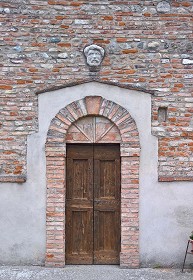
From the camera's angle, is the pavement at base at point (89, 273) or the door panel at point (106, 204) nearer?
the pavement at base at point (89, 273)

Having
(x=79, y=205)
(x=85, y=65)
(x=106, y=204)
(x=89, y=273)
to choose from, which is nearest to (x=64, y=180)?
(x=79, y=205)

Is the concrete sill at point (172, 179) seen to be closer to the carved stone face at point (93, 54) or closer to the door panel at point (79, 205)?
the door panel at point (79, 205)

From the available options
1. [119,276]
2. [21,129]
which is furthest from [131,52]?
[119,276]

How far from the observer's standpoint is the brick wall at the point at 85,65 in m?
6.87

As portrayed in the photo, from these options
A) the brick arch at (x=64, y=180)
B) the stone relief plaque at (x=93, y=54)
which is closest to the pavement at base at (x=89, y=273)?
the brick arch at (x=64, y=180)

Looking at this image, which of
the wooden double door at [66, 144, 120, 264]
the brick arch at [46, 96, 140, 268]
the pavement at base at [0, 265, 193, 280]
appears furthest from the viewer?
the wooden double door at [66, 144, 120, 264]

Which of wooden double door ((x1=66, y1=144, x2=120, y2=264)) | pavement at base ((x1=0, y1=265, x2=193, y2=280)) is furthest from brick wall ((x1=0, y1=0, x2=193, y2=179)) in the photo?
pavement at base ((x1=0, y1=265, x2=193, y2=280))

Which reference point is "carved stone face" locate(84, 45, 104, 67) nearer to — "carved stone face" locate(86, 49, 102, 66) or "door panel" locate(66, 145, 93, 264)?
"carved stone face" locate(86, 49, 102, 66)

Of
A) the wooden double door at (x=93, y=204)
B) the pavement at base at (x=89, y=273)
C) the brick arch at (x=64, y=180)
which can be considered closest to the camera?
the pavement at base at (x=89, y=273)

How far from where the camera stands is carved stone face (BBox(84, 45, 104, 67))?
680 cm

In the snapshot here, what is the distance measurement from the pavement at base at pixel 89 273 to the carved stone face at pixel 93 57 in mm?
3206

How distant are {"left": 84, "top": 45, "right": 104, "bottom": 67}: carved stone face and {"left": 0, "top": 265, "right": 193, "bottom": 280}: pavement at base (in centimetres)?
319

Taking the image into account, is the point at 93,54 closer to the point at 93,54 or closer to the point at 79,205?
the point at 93,54

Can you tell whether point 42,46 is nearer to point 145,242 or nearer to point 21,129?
point 21,129
